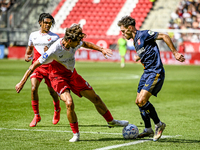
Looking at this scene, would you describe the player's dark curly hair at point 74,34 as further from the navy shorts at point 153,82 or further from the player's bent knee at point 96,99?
the navy shorts at point 153,82

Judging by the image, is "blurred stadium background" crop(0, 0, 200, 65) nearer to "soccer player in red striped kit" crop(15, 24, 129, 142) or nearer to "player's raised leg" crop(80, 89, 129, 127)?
"player's raised leg" crop(80, 89, 129, 127)

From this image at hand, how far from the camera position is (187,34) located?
30703mm

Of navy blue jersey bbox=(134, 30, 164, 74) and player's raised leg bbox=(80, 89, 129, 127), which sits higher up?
navy blue jersey bbox=(134, 30, 164, 74)

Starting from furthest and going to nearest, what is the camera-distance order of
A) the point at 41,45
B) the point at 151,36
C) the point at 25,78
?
the point at 41,45 < the point at 151,36 < the point at 25,78

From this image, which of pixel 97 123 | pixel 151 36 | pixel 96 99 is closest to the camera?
pixel 151 36

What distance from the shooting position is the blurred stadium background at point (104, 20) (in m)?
31.0

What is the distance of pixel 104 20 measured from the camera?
37906 mm

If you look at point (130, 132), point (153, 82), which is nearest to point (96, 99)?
point (130, 132)

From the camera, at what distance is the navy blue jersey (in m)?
6.36

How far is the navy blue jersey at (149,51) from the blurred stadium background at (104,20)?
23.4 meters

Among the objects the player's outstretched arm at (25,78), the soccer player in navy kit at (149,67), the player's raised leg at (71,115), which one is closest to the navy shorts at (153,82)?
the soccer player in navy kit at (149,67)

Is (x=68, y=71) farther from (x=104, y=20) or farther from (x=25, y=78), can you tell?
(x=104, y=20)

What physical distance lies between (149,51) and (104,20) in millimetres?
31921

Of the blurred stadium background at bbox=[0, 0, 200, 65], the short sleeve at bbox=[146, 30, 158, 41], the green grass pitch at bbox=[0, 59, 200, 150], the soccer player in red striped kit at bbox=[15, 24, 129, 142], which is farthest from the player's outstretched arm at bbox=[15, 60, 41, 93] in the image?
the blurred stadium background at bbox=[0, 0, 200, 65]
